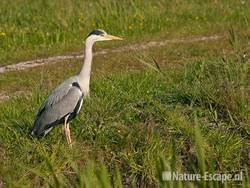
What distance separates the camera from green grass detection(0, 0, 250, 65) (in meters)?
12.3

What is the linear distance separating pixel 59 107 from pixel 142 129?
92 centimetres

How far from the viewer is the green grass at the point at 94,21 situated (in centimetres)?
1231

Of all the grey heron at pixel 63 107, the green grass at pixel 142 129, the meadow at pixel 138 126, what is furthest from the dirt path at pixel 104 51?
the grey heron at pixel 63 107

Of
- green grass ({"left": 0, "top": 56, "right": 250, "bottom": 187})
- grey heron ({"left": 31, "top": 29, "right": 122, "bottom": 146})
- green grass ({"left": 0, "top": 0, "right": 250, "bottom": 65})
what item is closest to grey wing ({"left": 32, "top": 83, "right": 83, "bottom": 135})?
grey heron ({"left": 31, "top": 29, "right": 122, "bottom": 146})

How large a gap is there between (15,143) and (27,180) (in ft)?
2.69

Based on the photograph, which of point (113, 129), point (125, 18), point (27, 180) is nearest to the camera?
point (27, 180)

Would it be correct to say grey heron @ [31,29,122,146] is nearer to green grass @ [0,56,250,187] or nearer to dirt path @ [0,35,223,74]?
green grass @ [0,56,250,187]

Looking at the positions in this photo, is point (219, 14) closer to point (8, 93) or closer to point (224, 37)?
point (224, 37)

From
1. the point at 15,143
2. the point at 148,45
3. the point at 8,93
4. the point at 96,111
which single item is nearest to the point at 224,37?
the point at 148,45

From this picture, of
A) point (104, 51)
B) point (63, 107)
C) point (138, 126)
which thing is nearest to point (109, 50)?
point (104, 51)

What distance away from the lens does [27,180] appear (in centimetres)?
580

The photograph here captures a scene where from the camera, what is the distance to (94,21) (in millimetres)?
13227

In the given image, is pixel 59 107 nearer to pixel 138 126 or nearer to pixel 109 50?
pixel 138 126

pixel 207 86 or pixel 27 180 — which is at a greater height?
pixel 207 86
